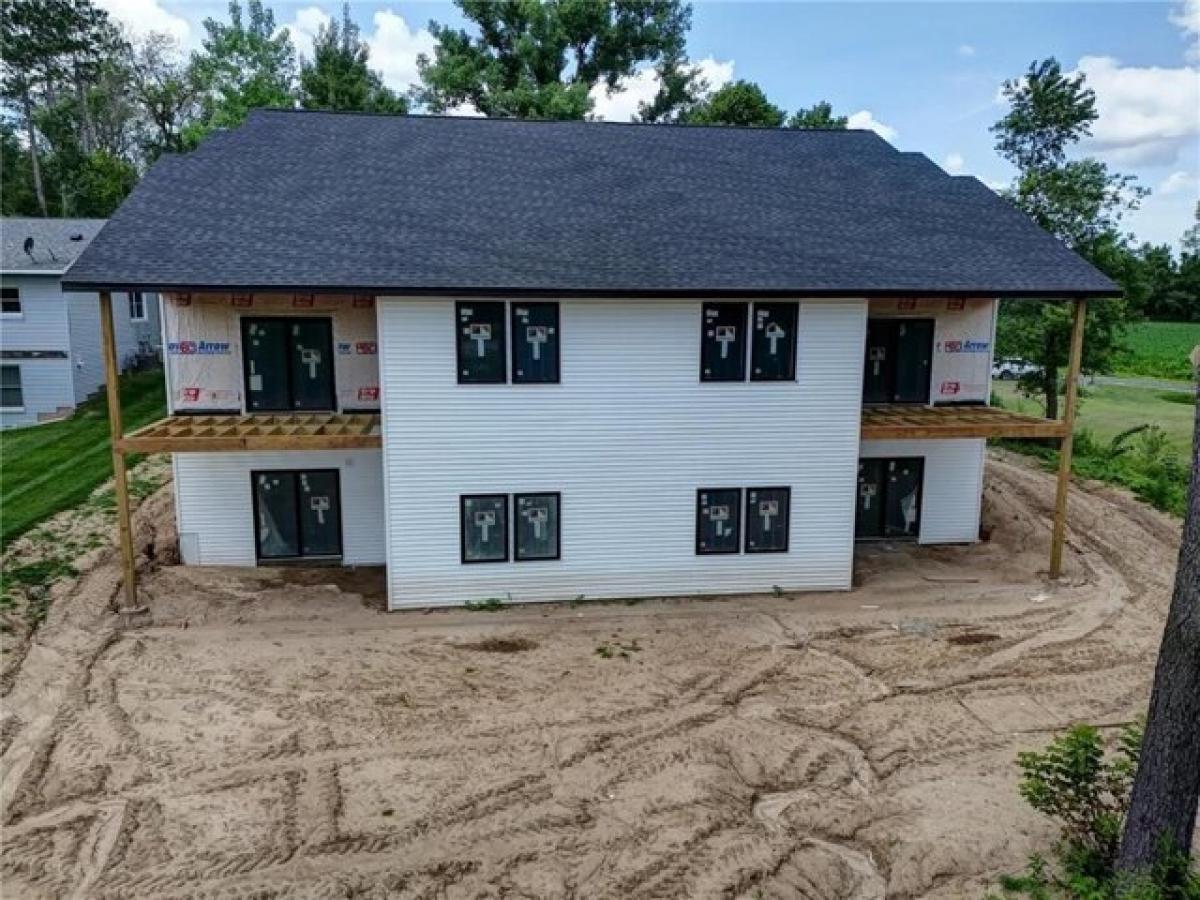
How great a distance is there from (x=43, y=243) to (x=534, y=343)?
21.5 m

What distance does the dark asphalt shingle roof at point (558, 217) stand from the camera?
500 inches

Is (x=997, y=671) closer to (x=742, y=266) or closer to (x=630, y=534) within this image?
(x=630, y=534)

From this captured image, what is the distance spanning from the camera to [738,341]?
Answer: 13609mm

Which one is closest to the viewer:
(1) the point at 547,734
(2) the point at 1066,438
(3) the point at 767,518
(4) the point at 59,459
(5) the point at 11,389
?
(1) the point at 547,734

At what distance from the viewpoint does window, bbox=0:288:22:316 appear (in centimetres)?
2492

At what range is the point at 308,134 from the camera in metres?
17.8

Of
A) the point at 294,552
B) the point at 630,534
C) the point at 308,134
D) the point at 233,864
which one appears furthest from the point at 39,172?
the point at 233,864

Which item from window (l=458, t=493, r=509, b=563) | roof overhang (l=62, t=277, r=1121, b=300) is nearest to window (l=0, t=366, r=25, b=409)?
roof overhang (l=62, t=277, r=1121, b=300)

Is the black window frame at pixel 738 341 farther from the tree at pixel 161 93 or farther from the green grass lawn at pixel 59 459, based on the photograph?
the tree at pixel 161 93

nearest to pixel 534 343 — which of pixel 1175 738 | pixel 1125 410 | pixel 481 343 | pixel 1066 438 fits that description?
pixel 481 343

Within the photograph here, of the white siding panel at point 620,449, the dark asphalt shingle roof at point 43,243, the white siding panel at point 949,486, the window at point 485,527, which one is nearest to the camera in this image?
the white siding panel at point 620,449

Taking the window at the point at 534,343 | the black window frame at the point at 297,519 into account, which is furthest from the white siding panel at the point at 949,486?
the black window frame at the point at 297,519

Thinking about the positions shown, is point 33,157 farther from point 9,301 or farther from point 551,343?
point 551,343

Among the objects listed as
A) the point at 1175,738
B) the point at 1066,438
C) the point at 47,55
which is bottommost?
the point at 1175,738
